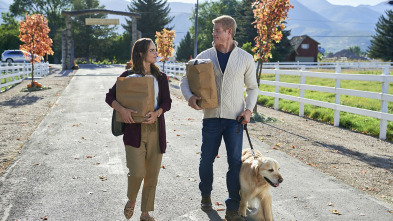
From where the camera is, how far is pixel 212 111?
13.8 feet

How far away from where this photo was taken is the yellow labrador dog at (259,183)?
12.3 feet

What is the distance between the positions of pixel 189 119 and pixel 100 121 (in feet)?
8.13

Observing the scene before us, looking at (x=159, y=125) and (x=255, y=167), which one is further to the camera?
(x=159, y=125)

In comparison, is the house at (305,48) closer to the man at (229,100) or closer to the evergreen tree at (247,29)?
the evergreen tree at (247,29)

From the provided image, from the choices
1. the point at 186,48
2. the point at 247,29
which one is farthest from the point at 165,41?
the point at 186,48

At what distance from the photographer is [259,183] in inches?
151

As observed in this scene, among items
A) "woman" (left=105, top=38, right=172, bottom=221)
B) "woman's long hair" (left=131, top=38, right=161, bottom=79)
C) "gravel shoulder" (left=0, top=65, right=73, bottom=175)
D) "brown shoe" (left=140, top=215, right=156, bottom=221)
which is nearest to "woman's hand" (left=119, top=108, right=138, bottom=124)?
"woman" (left=105, top=38, right=172, bottom=221)

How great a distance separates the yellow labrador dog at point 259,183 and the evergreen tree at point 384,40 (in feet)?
205

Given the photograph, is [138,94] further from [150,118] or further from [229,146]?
[229,146]

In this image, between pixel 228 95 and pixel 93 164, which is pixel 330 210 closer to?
pixel 228 95

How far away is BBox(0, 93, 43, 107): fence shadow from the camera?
14852 mm

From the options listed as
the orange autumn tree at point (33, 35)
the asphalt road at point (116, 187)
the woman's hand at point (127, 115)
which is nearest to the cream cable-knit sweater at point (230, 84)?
the woman's hand at point (127, 115)

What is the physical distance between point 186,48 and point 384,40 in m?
35.9

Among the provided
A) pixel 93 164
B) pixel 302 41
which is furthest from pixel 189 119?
pixel 302 41
